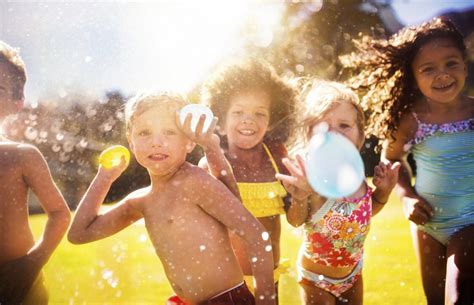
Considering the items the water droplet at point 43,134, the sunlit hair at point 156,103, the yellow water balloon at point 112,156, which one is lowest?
the water droplet at point 43,134

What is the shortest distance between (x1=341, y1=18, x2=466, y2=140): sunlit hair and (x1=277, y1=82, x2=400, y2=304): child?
2.48 feet

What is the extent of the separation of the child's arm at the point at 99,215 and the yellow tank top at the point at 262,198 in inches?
33.6

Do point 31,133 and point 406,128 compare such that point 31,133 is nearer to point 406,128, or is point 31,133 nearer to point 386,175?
point 406,128

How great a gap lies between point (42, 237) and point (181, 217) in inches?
39.6

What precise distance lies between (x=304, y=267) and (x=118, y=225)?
1.27 meters

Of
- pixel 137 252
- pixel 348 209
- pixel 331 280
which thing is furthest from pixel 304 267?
pixel 137 252

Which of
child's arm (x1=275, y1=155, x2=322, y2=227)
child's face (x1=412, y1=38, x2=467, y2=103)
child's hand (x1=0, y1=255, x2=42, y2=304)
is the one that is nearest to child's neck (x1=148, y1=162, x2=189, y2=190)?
child's arm (x1=275, y1=155, x2=322, y2=227)

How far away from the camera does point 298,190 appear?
3152mm

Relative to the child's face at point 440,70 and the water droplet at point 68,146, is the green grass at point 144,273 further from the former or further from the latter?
the water droplet at point 68,146

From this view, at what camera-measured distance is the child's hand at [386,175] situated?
3.50 meters

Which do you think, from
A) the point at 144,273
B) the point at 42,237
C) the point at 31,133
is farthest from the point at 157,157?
the point at 31,133

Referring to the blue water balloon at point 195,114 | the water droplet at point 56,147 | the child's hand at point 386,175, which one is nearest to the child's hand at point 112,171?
the blue water balloon at point 195,114

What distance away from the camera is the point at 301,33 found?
2067cm

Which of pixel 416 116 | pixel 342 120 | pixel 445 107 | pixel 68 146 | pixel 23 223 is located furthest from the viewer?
pixel 68 146
